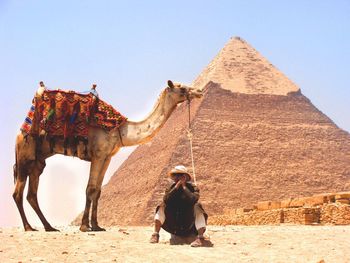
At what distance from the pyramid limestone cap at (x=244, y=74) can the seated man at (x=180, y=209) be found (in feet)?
331

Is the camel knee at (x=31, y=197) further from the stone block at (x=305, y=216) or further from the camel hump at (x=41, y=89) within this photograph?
the stone block at (x=305, y=216)

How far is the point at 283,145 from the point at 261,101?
640cm

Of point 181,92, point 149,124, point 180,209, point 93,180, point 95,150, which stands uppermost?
point 181,92

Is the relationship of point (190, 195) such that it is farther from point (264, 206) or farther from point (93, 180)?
point (264, 206)

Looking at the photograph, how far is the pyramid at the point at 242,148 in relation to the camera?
99938 mm

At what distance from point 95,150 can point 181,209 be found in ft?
7.60

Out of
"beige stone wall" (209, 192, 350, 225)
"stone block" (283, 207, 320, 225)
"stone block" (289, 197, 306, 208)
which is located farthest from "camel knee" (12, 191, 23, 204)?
"stone block" (289, 197, 306, 208)

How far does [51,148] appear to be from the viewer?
11.5 meters

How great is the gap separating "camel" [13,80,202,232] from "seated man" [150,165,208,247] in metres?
2.14

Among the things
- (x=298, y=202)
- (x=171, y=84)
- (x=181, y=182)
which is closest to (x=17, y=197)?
(x=171, y=84)

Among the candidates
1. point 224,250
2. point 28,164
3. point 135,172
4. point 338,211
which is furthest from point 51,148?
point 135,172

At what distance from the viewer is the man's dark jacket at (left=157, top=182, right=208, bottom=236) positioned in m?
9.22

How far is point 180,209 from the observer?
927 centimetres

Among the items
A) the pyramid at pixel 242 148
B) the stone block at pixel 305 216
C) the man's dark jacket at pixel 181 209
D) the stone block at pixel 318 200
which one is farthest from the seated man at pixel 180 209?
the pyramid at pixel 242 148
